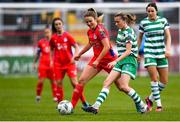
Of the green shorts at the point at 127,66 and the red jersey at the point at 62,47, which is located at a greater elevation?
the green shorts at the point at 127,66

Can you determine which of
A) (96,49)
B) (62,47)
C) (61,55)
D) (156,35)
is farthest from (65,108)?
(62,47)

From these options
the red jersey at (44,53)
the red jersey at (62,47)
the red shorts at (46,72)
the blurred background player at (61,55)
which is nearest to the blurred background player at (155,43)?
the blurred background player at (61,55)

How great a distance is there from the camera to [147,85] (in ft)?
87.5

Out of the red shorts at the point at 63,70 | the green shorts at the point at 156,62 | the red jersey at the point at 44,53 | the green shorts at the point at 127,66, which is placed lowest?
Answer: the red jersey at the point at 44,53

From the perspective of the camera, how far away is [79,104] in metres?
19.6

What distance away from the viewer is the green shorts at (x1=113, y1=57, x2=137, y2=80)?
51.2 ft

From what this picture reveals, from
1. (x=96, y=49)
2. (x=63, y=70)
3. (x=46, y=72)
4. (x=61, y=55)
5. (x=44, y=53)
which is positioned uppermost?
(x=96, y=49)

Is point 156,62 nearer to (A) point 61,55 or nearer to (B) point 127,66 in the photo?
(B) point 127,66

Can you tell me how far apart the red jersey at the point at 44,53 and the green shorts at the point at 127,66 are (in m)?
8.12

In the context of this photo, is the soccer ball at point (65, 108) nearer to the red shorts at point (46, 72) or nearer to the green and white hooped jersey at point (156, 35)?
the green and white hooped jersey at point (156, 35)

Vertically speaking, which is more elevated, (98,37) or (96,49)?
(98,37)

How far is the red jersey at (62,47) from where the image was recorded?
778 inches

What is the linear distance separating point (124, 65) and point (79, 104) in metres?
4.16

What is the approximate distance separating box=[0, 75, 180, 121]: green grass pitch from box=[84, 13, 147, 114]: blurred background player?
0.32 meters
